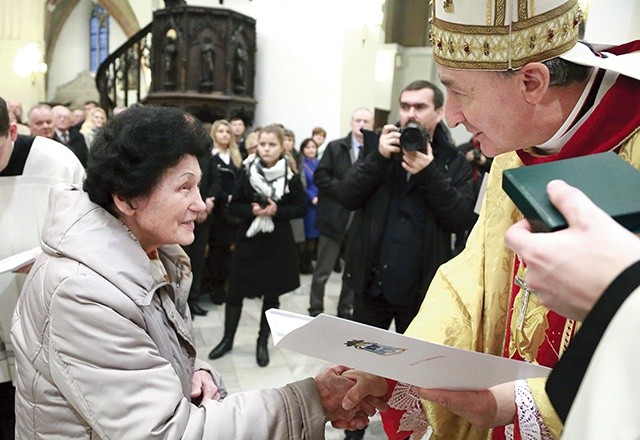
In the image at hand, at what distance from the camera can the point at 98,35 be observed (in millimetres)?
21250

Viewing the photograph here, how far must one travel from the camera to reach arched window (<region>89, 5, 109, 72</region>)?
20969mm

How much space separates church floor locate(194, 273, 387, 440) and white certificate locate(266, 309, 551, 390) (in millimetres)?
2567

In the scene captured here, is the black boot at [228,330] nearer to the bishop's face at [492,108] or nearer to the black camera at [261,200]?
the black camera at [261,200]

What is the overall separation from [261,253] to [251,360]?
→ 2.85ft

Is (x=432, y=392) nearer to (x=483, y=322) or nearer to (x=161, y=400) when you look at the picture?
(x=483, y=322)

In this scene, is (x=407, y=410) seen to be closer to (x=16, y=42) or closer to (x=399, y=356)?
(x=399, y=356)

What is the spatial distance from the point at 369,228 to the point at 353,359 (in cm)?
202

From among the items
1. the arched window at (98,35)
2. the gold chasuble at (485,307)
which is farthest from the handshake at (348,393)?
the arched window at (98,35)

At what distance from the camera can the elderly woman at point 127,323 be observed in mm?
1306

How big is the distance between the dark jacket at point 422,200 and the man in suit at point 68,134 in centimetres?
397

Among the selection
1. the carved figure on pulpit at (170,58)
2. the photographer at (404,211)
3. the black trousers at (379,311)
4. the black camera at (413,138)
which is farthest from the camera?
the carved figure on pulpit at (170,58)

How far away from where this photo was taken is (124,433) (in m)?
1.28

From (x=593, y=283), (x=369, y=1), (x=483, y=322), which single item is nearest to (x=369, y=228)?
(x=483, y=322)

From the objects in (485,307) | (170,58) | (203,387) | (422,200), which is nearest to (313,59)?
(170,58)
